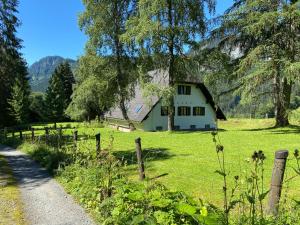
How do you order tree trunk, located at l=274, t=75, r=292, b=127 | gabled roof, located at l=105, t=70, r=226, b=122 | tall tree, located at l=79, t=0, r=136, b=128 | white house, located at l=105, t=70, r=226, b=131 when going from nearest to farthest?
tree trunk, located at l=274, t=75, r=292, b=127
tall tree, located at l=79, t=0, r=136, b=128
gabled roof, located at l=105, t=70, r=226, b=122
white house, located at l=105, t=70, r=226, b=131

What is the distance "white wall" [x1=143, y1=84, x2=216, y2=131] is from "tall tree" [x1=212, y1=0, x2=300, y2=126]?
11.1 metres

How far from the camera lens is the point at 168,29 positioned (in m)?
24.1

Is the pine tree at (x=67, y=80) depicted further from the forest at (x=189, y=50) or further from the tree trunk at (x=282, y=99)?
the tree trunk at (x=282, y=99)

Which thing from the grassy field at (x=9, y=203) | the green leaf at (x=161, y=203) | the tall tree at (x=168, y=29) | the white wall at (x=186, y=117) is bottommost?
the grassy field at (x=9, y=203)

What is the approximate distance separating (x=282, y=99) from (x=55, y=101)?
48093 millimetres

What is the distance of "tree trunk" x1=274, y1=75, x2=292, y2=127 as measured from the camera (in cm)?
2409

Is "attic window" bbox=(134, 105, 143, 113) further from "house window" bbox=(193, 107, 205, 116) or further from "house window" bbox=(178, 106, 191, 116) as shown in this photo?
"house window" bbox=(193, 107, 205, 116)

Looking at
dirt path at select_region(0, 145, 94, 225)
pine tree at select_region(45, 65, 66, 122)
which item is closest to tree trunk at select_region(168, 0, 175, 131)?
dirt path at select_region(0, 145, 94, 225)

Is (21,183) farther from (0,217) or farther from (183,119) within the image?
(183,119)

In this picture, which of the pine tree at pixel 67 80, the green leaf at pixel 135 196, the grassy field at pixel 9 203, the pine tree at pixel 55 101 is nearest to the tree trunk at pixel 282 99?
the grassy field at pixel 9 203

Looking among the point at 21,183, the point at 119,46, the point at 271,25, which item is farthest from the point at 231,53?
the point at 21,183

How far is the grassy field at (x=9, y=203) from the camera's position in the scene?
7.02 m

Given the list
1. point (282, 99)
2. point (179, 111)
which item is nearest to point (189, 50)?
point (282, 99)

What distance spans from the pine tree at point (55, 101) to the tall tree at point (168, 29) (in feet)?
136
